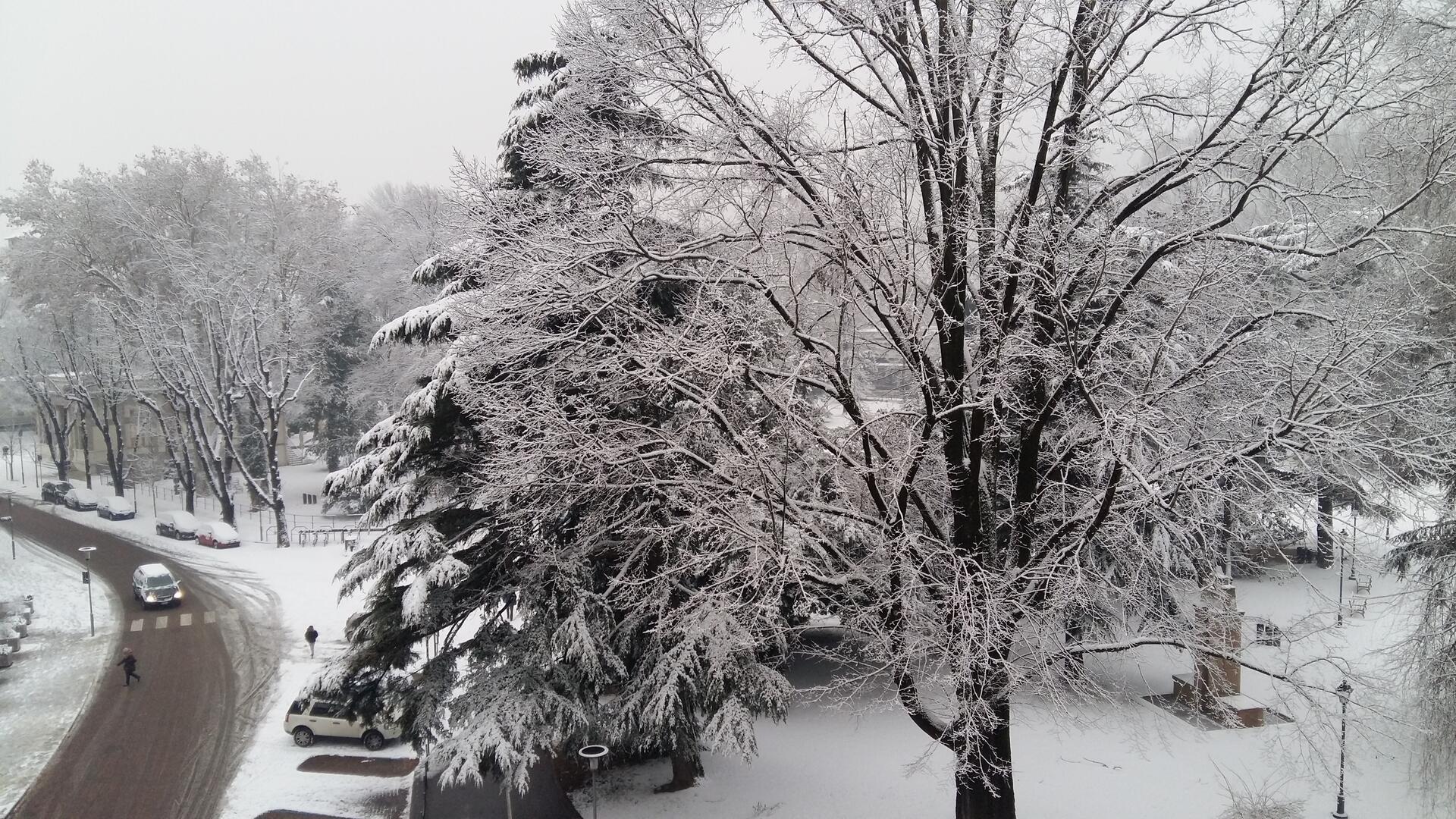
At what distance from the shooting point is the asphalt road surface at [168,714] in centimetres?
1384

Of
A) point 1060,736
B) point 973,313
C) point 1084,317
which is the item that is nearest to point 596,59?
point 973,313

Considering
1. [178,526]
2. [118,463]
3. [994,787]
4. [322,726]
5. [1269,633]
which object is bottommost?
[322,726]

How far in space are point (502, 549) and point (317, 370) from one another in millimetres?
33940

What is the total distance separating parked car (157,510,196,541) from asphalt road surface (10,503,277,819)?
5.43 meters

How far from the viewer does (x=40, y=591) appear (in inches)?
952

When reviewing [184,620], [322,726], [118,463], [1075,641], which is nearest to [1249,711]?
[1075,641]

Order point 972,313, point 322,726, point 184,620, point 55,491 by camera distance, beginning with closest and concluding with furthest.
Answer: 1. point 972,313
2. point 322,726
3. point 184,620
4. point 55,491

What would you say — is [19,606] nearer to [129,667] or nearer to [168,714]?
[129,667]

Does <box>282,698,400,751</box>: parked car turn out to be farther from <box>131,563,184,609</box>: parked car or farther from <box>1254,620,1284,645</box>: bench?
<box>1254,620,1284,645</box>: bench

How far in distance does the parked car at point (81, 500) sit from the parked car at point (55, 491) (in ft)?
1.65

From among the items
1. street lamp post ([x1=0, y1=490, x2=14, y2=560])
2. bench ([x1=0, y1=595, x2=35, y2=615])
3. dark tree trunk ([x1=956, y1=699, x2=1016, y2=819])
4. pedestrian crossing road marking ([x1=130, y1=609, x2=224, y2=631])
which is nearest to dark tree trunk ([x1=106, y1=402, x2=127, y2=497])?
street lamp post ([x1=0, y1=490, x2=14, y2=560])

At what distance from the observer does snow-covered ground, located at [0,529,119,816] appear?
1559cm

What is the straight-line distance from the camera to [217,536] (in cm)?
3253

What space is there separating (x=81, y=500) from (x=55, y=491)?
2.52 meters
